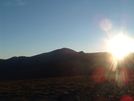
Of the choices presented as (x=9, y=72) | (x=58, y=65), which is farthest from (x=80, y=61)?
(x=9, y=72)

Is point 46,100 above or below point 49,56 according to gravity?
below

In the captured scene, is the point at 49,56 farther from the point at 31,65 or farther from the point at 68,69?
the point at 68,69

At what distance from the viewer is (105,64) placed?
273ft

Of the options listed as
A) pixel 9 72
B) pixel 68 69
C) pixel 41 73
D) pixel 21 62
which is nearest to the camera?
pixel 68 69

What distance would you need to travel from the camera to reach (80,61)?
9556 cm

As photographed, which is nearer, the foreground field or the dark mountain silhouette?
the foreground field

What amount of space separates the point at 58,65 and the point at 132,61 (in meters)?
37.8

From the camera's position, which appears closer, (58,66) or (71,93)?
(71,93)

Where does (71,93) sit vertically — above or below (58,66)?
below

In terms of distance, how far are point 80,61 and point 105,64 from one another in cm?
1624

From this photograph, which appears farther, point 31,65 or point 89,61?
point 31,65

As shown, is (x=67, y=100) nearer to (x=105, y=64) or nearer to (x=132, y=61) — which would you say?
(x=105, y=64)

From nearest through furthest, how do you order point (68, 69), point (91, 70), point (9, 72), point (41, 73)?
point (91, 70) < point (68, 69) < point (41, 73) < point (9, 72)

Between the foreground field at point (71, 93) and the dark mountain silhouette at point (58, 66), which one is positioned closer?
the foreground field at point (71, 93)
